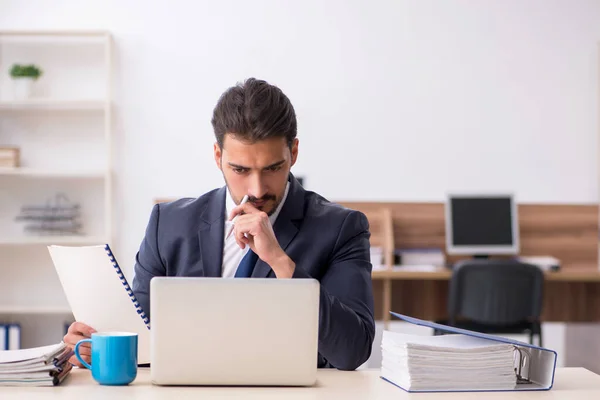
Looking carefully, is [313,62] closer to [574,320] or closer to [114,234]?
[114,234]

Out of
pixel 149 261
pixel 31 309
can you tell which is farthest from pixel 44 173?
pixel 149 261

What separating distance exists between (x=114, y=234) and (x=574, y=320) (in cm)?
283

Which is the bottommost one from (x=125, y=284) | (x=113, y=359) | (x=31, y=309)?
(x=31, y=309)

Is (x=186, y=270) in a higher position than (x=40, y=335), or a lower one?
higher

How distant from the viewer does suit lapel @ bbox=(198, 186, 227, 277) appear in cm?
187

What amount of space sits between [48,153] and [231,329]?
422 centimetres

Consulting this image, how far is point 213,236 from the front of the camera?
6.21ft

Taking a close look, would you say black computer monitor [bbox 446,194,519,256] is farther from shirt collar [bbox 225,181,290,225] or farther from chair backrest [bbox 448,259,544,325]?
shirt collar [bbox 225,181,290,225]

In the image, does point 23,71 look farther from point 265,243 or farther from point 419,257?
point 265,243

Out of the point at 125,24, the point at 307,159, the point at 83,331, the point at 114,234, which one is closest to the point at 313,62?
the point at 307,159

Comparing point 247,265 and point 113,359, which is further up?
point 247,265

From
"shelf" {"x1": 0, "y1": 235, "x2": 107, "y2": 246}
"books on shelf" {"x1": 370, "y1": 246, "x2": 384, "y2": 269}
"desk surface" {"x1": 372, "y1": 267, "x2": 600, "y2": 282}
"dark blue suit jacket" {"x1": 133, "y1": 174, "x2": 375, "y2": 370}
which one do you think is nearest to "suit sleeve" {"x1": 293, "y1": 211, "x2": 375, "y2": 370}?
"dark blue suit jacket" {"x1": 133, "y1": 174, "x2": 375, "y2": 370}

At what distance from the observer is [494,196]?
461 centimetres

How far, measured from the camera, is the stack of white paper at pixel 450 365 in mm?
1387
